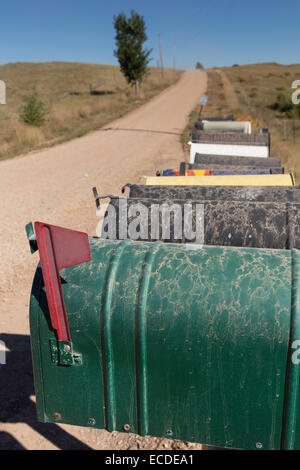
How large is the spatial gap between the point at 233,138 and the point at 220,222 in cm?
554

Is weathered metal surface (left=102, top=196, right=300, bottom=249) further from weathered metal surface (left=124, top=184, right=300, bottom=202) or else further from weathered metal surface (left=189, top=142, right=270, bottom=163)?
weathered metal surface (left=189, top=142, right=270, bottom=163)

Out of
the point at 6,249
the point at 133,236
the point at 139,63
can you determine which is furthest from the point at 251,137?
the point at 139,63

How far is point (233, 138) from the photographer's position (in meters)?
7.96

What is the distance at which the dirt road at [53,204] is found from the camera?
310cm

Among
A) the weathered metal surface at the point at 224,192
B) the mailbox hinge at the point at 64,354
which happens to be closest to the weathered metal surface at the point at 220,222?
the weathered metal surface at the point at 224,192

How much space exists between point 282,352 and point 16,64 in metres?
90.7

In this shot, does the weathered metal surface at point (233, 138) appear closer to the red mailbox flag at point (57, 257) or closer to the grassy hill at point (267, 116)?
the grassy hill at point (267, 116)

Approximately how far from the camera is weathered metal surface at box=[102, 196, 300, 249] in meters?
2.77

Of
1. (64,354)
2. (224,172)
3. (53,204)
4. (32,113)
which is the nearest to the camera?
(64,354)

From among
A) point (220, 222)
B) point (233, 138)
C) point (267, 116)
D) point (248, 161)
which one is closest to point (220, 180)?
point (220, 222)

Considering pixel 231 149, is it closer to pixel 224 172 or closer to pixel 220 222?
pixel 224 172

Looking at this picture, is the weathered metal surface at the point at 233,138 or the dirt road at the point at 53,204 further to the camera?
the weathered metal surface at the point at 233,138

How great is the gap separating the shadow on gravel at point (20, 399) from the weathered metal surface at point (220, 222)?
5.21ft

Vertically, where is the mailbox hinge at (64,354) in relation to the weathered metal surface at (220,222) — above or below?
below
